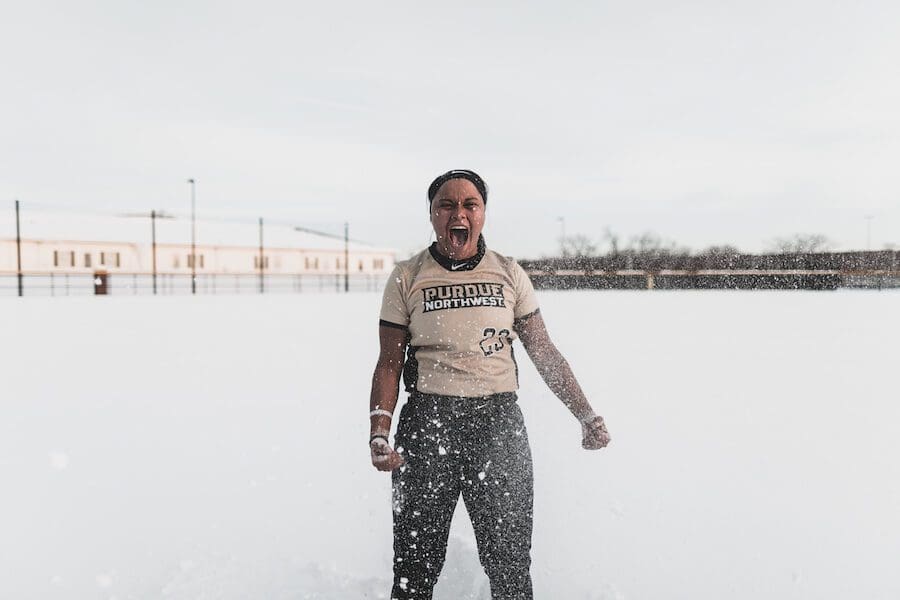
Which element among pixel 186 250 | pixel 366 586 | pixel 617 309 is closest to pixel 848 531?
pixel 366 586

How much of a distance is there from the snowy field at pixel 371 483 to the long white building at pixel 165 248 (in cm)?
2831

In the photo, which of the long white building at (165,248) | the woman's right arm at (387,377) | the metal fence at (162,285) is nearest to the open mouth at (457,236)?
the woman's right arm at (387,377)

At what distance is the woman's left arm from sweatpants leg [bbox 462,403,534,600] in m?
0.19

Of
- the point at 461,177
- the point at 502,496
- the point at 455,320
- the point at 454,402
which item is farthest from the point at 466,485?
the point at 461,177

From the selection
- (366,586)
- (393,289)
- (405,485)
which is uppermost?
(393,289)

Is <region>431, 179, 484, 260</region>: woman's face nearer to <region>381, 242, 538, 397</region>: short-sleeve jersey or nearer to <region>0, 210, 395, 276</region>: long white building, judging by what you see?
<region>381, 242, 538, 397</region>: short-sleeve jersey

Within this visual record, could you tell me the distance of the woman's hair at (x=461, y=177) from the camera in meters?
2.17

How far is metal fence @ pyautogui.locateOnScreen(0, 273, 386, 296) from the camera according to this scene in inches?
1102

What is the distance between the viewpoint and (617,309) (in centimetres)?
1884

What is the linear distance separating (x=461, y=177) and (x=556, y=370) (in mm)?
694

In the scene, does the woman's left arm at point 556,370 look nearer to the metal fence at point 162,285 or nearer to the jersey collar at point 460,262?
the jersey collar at point 460,262

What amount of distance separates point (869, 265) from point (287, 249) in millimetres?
31701

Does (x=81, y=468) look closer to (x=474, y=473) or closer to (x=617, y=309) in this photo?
(x=474, y=473)

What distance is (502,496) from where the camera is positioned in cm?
219
